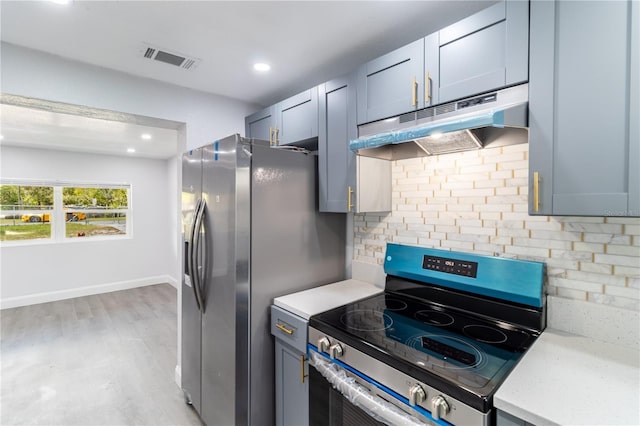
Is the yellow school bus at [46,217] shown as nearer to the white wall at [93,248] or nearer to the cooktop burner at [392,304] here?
the white wall at [93,248]

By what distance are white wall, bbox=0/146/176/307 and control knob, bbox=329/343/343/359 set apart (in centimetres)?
526

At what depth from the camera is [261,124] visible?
2580mm

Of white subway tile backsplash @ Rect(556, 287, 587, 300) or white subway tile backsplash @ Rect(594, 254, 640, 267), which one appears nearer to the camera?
white subway tile backsplash @ Rect(594, 254, 640, 267)

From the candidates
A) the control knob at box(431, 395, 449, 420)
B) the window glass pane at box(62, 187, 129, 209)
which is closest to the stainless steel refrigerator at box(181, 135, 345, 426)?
the control knob at box(431, 395, 449, 420)

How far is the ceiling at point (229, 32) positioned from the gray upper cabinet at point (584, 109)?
0.56 meters

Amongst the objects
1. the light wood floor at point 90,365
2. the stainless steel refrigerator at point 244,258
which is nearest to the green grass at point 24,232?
the light wood floor at point 90,365

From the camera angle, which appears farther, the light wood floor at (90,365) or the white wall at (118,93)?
the light wood floor at (90,365)

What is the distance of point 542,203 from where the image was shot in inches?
44.4

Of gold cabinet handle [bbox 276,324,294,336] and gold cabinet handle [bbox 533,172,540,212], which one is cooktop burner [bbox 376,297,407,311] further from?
gold cabinet handle [bbox 533,172,540,212]

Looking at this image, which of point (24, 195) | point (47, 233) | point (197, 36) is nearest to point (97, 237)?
point (47, 233)

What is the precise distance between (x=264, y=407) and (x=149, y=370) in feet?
5.58

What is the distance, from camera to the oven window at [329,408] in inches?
50.2

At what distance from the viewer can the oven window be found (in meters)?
1.28

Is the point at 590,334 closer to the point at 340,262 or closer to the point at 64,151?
the point at 340,262
